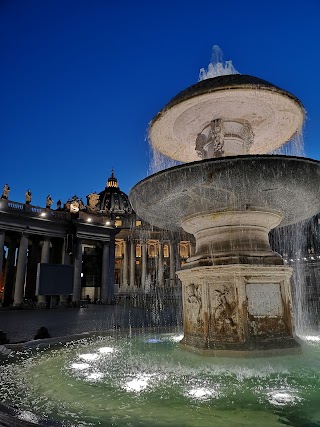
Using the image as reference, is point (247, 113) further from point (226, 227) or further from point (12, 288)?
point (12, 288)

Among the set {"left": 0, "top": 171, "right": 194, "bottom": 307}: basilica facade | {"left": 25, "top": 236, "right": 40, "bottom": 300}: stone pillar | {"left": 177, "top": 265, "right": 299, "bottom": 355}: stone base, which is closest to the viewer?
{"left": 177, "top": 265, "right": 299, "bottom": 355}: stone base

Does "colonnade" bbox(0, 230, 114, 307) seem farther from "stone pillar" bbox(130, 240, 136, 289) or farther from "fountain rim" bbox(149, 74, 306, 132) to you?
"fountain rim" bbox(149, 74, 306, 132)

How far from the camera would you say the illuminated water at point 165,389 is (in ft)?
11.4

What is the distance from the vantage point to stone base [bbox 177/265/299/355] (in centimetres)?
636

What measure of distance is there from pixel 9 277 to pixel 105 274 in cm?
1313

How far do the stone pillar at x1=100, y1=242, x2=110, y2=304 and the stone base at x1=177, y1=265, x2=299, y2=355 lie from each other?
41725 mm

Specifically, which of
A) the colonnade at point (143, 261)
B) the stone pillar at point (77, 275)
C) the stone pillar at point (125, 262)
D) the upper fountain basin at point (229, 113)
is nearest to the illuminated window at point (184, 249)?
the colonnade at point (143, 261)

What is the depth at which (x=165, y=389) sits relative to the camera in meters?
4.44

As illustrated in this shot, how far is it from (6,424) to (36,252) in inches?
1876

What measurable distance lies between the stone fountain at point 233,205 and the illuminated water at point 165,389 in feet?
2.17

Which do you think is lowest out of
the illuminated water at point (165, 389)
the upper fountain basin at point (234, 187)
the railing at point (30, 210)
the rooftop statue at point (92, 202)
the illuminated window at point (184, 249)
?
the illuminated water at point (165, 389)

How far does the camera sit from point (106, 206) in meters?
118

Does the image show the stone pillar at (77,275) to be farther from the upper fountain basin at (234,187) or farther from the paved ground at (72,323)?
the upper fountain basin at (234,187)

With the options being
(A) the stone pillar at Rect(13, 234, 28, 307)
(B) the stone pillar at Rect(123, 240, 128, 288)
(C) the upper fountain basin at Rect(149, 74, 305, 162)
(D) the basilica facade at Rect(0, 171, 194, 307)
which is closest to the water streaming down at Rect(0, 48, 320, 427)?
(C) the upper fountain basin at Rect(149, 74, 305, 162)
